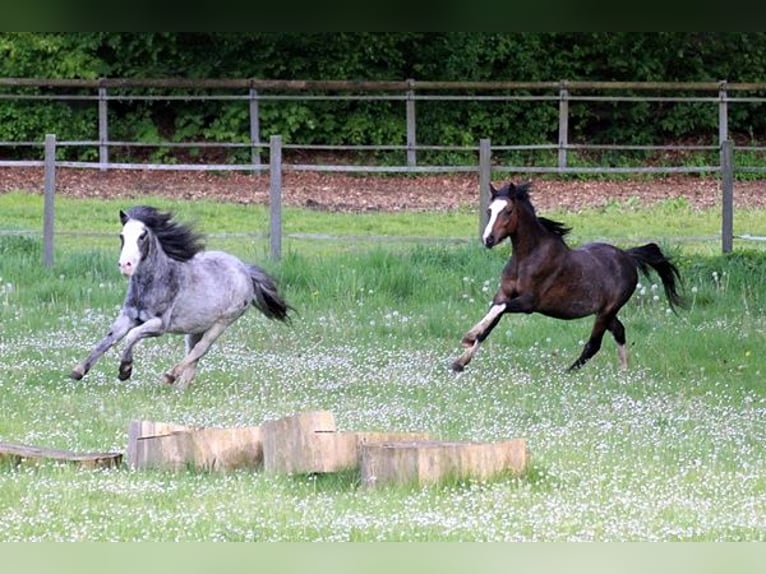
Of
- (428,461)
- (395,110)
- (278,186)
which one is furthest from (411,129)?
(428,461)

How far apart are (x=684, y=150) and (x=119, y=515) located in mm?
28373

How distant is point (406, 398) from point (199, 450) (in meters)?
3.71

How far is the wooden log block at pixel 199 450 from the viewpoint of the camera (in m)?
6.79

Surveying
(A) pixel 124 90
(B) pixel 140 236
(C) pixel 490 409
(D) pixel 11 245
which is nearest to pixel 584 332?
(C) pixel 490 409

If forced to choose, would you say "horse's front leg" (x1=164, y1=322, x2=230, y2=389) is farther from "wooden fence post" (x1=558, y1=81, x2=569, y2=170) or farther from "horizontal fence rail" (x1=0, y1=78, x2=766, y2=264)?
"wooden fence post" (x1=558, y1=81, x2=569, y2=170)

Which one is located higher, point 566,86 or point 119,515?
point 566,86

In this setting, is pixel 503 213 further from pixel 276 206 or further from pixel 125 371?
pixel 276 206

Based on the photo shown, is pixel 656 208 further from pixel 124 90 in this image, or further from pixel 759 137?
pixel 124 90

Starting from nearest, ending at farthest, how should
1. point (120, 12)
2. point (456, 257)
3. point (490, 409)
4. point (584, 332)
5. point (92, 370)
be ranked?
point (120, 12) → point (490, 409) → point (92, 370) → point (584, 332) → point (456, 257)

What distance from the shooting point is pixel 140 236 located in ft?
34.1

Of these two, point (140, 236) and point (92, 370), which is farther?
point (92, 370)

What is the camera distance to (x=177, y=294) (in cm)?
1098

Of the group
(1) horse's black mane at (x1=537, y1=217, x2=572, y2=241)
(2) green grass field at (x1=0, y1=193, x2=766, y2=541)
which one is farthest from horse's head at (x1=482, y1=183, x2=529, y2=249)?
(2) green grass field at (x1=0, y1=193, x2=766, y2=541)

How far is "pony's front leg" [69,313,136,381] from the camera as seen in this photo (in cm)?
1055
